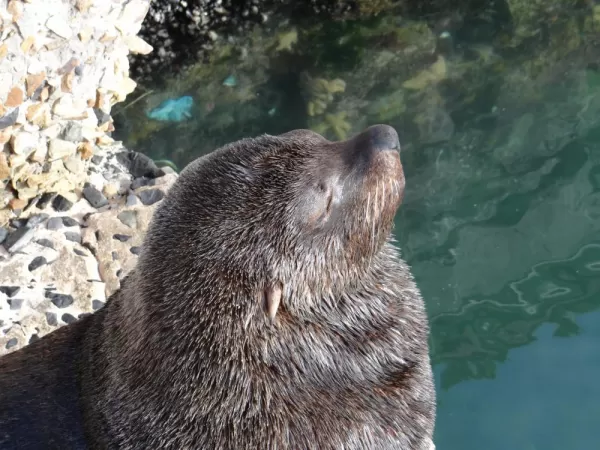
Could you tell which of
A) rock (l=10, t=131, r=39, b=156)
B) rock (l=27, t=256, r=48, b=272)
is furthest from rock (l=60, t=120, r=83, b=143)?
rock (l=27, t=256, r=48, b=272)

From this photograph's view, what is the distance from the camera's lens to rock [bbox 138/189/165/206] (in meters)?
5.60

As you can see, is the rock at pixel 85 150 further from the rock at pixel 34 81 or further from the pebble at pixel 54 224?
the rock at pixel 34 81

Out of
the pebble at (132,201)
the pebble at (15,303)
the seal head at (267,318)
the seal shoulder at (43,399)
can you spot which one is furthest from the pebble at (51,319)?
the seal head at (267,318)

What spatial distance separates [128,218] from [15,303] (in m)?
0.94

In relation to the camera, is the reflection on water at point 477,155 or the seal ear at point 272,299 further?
the reflection on water at point 477,155

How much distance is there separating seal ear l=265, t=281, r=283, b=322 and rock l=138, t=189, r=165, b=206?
256 cm

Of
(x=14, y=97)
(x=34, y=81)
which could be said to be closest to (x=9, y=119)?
(x=14, y=97)

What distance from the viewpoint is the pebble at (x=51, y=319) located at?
4.95 meters

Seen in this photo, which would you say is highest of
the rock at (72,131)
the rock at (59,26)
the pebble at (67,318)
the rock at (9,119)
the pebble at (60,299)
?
the rock at (59,26)

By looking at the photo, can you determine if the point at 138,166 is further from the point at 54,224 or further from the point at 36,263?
the point at 36,263

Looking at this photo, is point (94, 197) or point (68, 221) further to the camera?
point (94, 197)

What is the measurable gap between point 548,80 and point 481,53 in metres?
0.72

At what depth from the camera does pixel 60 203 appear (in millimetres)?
5359

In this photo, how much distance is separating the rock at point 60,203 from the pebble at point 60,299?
611 millimetres
